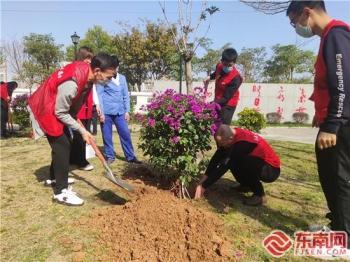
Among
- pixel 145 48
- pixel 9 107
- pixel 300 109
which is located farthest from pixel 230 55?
pixel 145 48

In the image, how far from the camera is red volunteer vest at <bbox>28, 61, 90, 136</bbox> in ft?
12.8

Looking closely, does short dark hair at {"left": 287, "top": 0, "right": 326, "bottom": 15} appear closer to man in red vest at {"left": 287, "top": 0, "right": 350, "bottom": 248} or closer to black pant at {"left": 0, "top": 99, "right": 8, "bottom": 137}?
man in red vest at {"left": 287, "top": 0, "right": 350, "bottom": 248}

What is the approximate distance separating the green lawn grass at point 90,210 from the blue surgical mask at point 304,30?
175cm

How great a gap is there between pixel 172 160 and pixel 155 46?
89.7 feet

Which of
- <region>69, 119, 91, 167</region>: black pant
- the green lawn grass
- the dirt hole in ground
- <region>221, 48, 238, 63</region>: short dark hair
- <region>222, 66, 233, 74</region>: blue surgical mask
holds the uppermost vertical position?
<region>221, 48, 238, 63</region>: short dark hair

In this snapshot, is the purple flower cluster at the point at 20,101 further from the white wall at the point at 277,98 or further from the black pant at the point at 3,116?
the white wall at the point at 277,98

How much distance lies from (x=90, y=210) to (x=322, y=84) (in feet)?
8.22

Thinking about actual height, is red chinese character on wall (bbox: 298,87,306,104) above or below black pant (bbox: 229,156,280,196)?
below

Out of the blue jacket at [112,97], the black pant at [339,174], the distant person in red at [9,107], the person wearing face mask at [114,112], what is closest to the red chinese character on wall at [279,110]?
the distant person in red at [9,107]

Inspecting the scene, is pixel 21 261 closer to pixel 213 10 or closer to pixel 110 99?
pixel 110 99

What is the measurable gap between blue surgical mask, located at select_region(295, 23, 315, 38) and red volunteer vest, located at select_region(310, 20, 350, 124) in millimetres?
139

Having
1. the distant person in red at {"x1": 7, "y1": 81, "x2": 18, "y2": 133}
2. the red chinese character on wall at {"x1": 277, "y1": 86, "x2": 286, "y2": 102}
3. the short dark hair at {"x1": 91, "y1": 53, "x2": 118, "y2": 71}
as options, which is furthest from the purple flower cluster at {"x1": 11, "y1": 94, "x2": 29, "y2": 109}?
the red chinese character on wall at {"x1": 277, "y1": 86, "x2": 286, "y2": 102}

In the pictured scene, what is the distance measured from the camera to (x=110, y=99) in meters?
5.60

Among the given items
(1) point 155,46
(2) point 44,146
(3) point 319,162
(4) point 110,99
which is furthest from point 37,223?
(1) point 155,46
